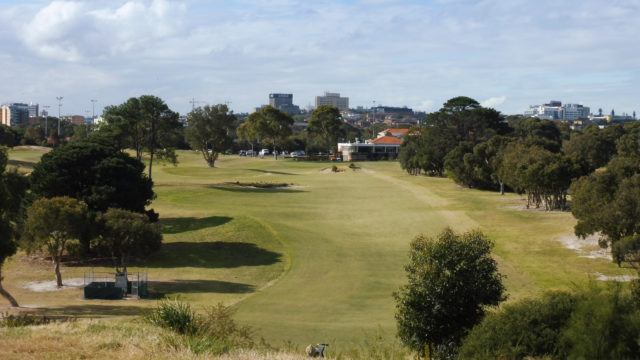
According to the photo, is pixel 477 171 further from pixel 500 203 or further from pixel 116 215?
pixel 116 215

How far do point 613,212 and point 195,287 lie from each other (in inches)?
986

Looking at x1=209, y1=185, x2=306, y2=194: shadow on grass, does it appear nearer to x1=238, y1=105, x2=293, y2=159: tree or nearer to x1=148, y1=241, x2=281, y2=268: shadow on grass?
x1=148, y1=241, x2=281, y2=268: shadow on grass

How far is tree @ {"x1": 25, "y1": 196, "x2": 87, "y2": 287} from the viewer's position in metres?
33.8

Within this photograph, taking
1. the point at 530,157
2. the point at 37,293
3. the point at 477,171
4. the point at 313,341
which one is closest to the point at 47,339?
the point at 313,341

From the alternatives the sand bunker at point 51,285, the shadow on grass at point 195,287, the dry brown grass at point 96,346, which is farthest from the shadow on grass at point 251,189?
the dry brown grass at point 96,346

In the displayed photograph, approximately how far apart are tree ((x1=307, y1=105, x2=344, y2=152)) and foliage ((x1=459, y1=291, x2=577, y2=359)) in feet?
544

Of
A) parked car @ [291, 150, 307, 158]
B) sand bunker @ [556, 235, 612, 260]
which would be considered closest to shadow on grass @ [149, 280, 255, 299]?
sand bunker @ [556, 235, 612, 260]

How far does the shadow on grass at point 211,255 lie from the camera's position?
4144 centimetres

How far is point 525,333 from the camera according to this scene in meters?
16.5

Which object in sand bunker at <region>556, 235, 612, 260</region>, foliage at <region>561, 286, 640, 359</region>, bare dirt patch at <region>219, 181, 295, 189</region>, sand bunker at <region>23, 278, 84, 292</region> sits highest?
foliage at <region>561, 286, 640, 359</region>

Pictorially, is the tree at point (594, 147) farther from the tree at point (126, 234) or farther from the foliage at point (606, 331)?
the foliage at point (606, 331)

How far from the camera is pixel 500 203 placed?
7306 centimetres

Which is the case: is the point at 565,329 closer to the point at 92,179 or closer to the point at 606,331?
the point at 606,331

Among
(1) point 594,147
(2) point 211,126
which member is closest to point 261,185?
(2) point 211,126
